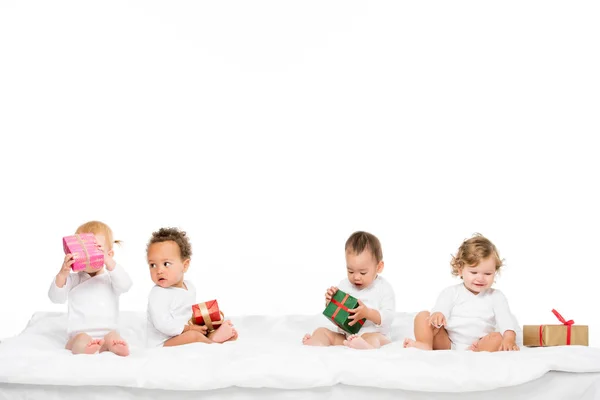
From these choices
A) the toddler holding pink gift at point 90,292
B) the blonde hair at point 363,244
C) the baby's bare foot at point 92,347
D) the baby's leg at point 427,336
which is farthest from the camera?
the blonde hair at point 363,244

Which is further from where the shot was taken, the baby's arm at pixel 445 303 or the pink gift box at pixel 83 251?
the baby's arm at pixel 445 303

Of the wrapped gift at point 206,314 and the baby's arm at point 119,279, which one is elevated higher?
the baby's arm at point 119,279

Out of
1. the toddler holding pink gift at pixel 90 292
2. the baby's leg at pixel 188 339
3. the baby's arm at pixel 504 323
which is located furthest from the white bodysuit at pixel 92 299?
the baby's arm at pixel 504 323

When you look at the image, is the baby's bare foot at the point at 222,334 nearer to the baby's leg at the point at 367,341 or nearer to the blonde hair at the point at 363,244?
the baby's leg at the point at 367,341

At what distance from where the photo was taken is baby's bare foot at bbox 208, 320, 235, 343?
3.50 meters

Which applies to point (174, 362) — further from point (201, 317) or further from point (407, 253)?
point (407, 253)

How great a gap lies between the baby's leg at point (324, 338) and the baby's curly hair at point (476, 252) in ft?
1.99

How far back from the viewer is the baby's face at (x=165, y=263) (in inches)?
141

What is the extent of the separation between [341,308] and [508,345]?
0.69 m

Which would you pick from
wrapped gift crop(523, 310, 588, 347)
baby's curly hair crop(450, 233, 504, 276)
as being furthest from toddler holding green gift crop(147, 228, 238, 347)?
wrapped gift crop(523, 310, 588, 347)

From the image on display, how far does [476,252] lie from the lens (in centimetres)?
345

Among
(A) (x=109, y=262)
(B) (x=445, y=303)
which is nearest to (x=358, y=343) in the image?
(B) (x=445, y=303)

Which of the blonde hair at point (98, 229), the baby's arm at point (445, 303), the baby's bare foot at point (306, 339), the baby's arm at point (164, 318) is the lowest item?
the baby's bare foot at point (306, 339)

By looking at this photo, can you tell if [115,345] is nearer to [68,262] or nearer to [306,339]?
[68,262]
